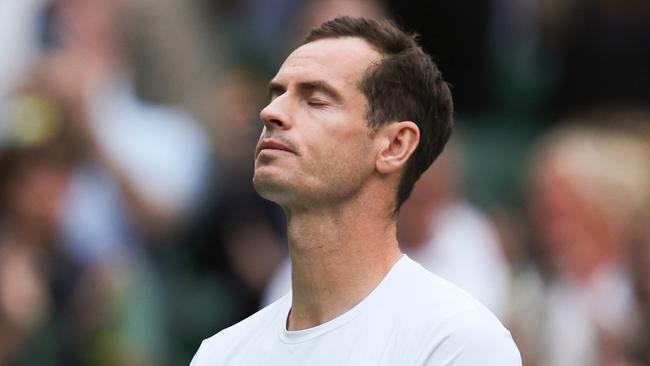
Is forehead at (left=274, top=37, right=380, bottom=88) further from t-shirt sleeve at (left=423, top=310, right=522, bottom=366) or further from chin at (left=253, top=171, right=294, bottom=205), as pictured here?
t-shirt sleeve at (left=423, top=310, right=522, bottom=366)

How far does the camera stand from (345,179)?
4.46 metres

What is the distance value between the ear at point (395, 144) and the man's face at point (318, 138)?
3 centimetres

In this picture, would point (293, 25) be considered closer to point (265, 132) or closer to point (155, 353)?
point (155, 353)

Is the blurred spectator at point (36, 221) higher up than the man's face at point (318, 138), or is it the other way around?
the man's face at point (318, 138)

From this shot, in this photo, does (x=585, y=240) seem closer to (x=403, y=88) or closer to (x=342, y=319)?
(x=403, y=88)

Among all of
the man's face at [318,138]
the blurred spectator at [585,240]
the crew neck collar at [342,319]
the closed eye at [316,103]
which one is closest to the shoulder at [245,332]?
the crew neck collar at [342,319]

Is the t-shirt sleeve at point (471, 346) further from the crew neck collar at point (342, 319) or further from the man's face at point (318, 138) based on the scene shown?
the man's face at point (318, 138)

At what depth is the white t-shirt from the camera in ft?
13.4

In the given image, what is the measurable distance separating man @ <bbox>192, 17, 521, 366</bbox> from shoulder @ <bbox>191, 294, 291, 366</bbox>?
2 cm

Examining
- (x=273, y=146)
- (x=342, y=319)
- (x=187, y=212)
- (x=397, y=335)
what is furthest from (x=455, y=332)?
(x=187, y=212)

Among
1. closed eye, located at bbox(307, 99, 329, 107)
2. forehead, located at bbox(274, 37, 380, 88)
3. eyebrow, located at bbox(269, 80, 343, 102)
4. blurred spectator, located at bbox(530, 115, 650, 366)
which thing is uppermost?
forehead, located at bbox(274, 37, 380, 88)

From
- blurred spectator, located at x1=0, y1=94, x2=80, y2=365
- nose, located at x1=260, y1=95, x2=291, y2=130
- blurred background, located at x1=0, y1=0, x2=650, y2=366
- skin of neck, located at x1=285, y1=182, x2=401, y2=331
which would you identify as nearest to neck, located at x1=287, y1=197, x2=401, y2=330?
skin of neck, located at x1=285, y1=182, x2=401, y2=331

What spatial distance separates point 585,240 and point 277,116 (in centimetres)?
360

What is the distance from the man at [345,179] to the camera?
4.39 metres
